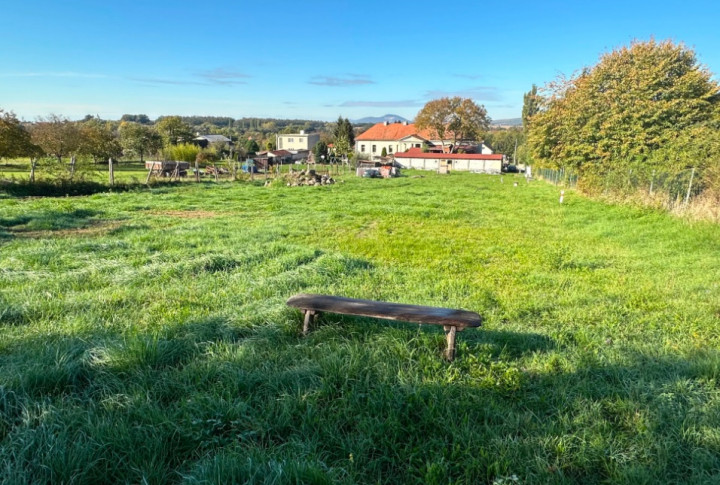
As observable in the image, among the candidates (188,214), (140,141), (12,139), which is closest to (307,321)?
(188,214)

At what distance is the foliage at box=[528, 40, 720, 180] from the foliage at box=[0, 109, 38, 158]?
3024cm

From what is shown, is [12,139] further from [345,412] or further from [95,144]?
[345,412]

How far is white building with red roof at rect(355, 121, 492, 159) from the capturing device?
73.8m

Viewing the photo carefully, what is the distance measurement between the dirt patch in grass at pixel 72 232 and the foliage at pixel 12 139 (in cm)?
1742

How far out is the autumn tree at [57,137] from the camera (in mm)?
36875

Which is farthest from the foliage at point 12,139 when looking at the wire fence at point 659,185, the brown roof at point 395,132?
the brown roof at point 395,132

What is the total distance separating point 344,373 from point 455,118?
71.3m

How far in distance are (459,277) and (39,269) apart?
6.39 metres

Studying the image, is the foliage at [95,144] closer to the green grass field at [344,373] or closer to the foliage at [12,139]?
the foliage at [12,139]

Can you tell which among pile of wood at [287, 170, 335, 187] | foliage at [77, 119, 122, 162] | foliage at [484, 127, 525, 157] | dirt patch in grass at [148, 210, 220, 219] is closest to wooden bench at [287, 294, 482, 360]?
dirt patch in grass at [148, 210, 220, 219]

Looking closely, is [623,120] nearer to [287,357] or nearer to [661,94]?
[661,94]

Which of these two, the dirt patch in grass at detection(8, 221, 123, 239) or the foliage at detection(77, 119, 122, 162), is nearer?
the dirt patch in grass at detection(8, 221, 123, 239)

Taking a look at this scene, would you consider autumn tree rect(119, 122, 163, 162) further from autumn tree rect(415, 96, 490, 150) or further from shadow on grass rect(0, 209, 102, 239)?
shadow on grass rect(0, 209, 102, 239)

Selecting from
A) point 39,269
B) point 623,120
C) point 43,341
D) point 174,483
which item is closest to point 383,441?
point 174,483
